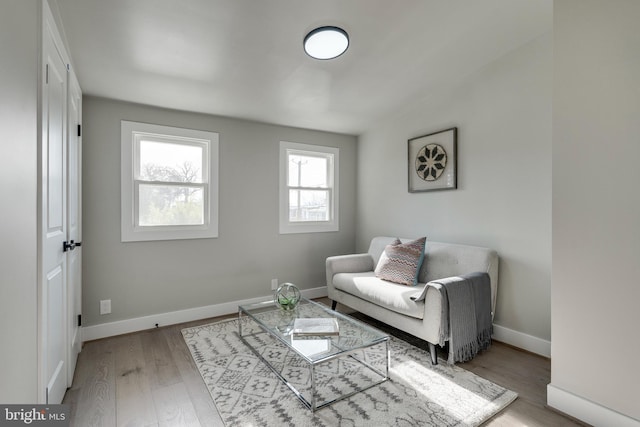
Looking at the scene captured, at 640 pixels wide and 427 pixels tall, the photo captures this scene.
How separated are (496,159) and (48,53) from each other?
10.7 ft

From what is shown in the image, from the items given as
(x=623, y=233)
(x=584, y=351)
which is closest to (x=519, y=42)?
(x=623, y=233)

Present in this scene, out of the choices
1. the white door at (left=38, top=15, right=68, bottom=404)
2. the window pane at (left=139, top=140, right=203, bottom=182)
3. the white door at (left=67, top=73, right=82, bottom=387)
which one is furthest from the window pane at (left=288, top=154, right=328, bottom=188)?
the white door at (left=38, top=15, right=68, bottom=404)

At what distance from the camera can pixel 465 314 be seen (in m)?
2.39

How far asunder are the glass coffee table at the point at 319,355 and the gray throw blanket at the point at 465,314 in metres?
0.51

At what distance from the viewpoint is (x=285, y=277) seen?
3.96 meters

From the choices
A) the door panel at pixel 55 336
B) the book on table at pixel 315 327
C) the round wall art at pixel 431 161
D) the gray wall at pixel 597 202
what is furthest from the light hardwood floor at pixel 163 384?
the round wall art at pixel 431 161

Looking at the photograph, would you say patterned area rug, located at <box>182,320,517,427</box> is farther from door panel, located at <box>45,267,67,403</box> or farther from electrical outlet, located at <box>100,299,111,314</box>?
electrical outlet, located at <box>100,299,111,314</box>

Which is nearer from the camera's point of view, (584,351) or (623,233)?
(623,233)

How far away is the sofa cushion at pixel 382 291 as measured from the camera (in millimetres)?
2484

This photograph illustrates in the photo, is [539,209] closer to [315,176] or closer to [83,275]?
[315,176]

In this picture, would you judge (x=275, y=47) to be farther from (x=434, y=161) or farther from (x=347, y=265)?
(x=347, y=265)

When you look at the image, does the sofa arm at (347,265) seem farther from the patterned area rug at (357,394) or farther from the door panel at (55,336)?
the door panel at (55,336)

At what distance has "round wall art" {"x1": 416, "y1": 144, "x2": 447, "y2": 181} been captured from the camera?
327 cm

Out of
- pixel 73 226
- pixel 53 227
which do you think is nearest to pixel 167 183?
pixel 73 226
